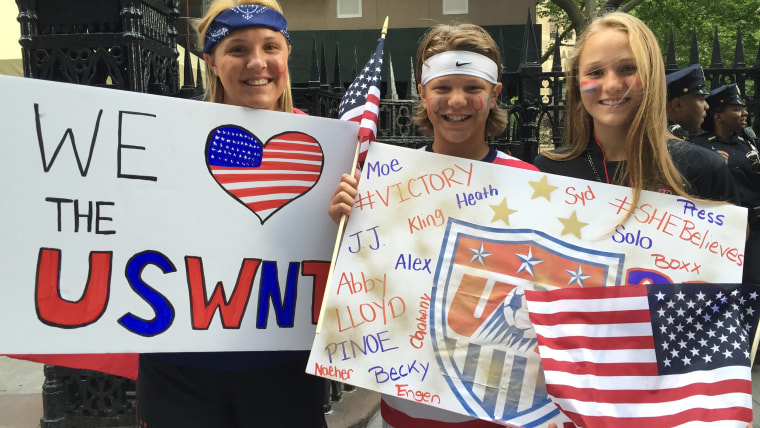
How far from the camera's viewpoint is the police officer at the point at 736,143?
19.5ft

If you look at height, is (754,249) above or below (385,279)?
below

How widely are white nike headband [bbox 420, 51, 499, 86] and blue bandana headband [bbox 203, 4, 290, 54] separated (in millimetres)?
649

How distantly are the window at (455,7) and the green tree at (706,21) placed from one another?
5.45 metres

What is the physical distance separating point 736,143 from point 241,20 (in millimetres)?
5701

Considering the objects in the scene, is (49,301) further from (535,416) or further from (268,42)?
(535,416)

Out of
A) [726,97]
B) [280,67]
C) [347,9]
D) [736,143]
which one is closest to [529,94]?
[726,97]

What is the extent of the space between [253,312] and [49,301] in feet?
2.61

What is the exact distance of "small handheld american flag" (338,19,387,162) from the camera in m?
2.54

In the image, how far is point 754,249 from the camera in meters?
5.61

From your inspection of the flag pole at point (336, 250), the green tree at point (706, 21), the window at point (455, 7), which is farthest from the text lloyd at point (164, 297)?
the window at point (455, 7)

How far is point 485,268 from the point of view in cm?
236

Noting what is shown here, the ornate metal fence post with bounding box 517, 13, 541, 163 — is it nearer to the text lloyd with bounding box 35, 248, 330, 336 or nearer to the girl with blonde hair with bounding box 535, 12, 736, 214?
the girl with blonde hair with bounding box 535, 12, 736, 214

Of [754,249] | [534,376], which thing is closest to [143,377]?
[534,376]

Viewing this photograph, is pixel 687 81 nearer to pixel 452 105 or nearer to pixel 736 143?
pixel 736 143
